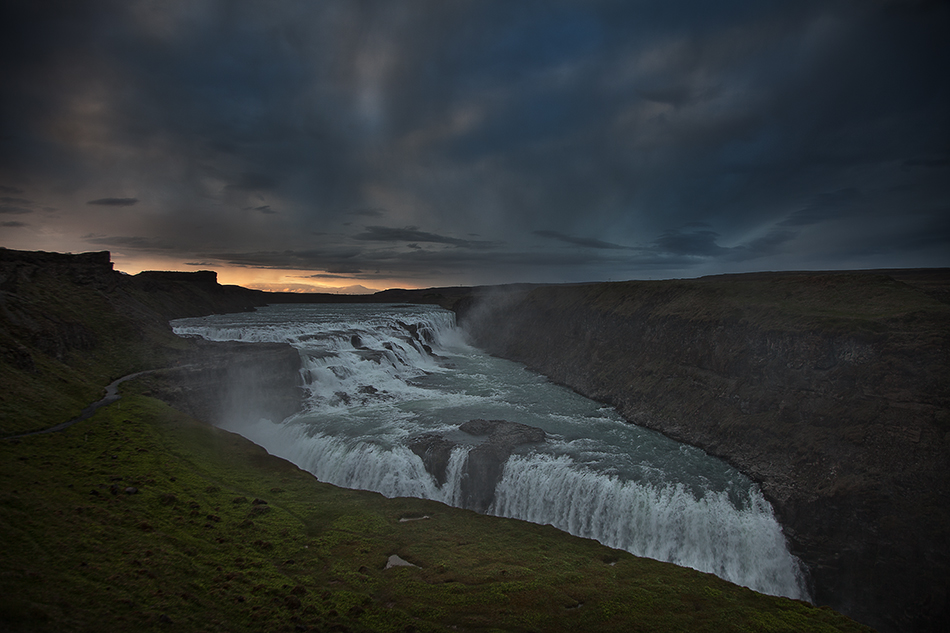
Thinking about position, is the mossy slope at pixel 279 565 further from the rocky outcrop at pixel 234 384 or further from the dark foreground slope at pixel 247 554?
the rocky outcrop at pixel 234 384

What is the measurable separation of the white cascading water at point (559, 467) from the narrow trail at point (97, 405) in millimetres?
7410

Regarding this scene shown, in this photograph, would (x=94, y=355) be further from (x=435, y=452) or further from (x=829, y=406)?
(x=829, y=406)

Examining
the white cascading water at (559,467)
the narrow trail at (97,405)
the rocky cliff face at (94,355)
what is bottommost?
the white cascading water at (559,467)

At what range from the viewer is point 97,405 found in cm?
2286

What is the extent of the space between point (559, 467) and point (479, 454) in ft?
14.4

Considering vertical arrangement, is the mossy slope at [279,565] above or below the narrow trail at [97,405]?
below

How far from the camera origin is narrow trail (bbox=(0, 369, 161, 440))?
17.5 metres

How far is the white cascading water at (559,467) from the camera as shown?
18.8m

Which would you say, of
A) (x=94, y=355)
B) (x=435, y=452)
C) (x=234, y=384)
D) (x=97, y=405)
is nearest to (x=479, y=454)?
(x=435, y=452)

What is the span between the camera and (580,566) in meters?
14.5

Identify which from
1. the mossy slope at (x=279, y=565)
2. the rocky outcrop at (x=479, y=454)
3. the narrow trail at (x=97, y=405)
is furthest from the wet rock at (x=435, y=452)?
the narrow trail at (x=97, y=405)

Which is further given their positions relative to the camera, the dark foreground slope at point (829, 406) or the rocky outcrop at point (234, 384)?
the rocky outcrop at point (234, 384)

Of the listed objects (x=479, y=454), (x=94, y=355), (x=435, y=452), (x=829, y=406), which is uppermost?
(x=829, y=406)

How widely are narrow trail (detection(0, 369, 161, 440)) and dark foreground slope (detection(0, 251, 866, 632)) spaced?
44cm
